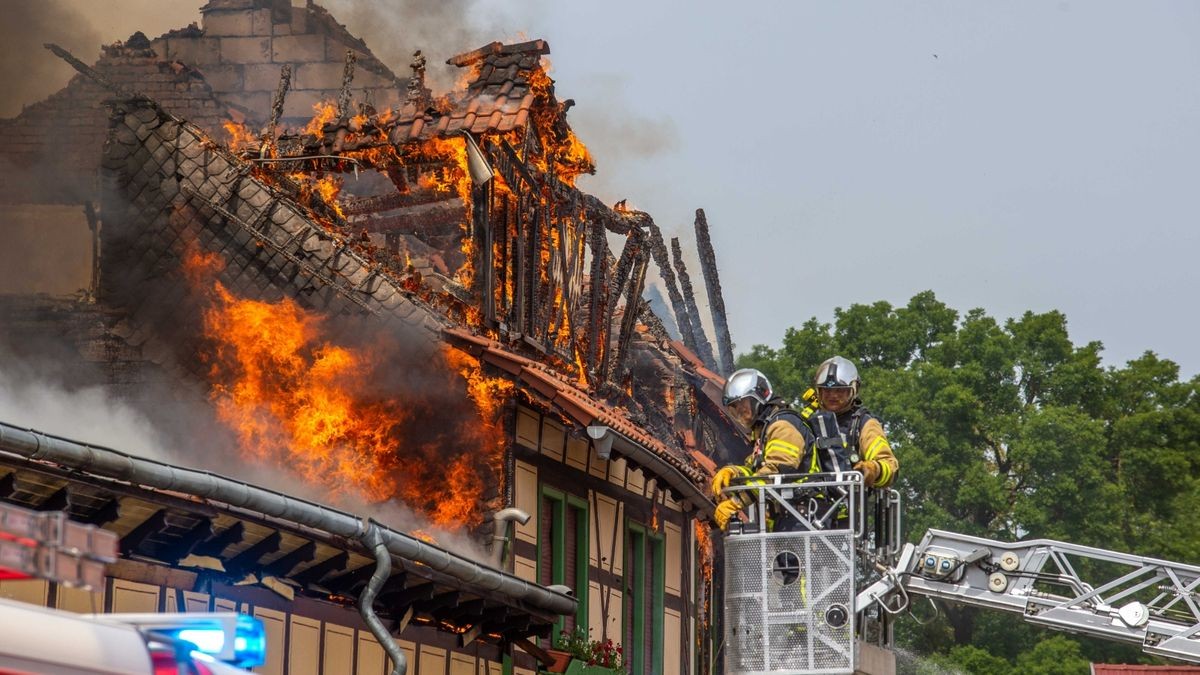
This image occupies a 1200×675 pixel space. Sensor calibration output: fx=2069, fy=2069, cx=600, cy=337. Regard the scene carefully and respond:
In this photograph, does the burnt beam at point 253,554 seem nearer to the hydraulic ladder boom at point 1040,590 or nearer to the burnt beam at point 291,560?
the burnt beam at point 291,560

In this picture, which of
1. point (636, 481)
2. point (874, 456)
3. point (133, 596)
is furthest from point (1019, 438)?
point (133, 596)

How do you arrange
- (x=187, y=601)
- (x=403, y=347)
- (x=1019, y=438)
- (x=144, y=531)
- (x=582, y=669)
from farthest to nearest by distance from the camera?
(x=1019, y=438) → (x=582, y=669) → (x=403, y=347) → (x=187, y=601) → (x=144, y=531)

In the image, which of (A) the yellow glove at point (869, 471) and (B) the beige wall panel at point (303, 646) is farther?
(A) the yellow glove at point (869, 471)

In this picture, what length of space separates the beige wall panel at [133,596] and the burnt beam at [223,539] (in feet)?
1.23

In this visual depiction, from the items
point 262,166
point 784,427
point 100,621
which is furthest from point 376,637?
point 100,621

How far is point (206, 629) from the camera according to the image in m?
5.93

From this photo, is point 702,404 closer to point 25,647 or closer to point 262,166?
point 262,166

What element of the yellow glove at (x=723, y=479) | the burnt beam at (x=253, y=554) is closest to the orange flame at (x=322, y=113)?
the yellow glove at (x=723, y=479)

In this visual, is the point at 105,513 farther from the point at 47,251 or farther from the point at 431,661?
the point at 47,251

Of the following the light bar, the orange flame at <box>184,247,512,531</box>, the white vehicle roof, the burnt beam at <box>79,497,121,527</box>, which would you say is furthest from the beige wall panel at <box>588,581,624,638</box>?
the white vehicle roof

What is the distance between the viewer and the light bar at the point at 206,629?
18.8ft

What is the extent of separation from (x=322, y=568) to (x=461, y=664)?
3822mm

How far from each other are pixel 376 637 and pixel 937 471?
1215 inches

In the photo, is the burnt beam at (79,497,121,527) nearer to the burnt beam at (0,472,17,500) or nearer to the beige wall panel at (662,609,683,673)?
the burnt beam at (0,472,17,500)
